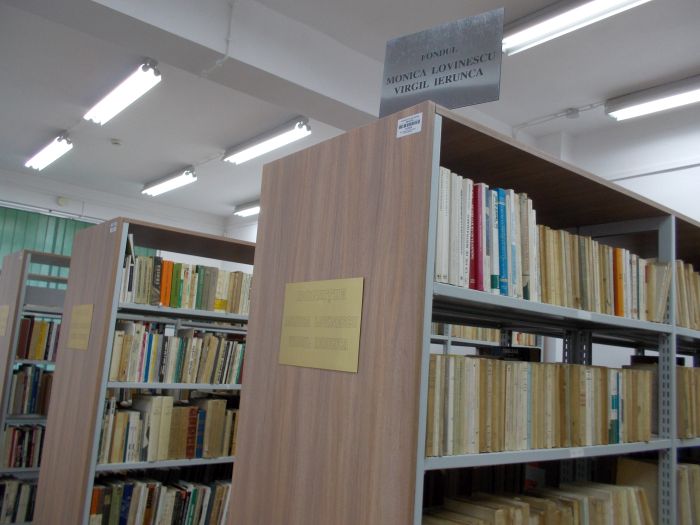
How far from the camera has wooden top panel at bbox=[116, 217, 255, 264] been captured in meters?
2.88

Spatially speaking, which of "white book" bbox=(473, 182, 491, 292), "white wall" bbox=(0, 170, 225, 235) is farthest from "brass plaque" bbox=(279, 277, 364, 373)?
"white wall" bbox=(0, 170, 225, 235)

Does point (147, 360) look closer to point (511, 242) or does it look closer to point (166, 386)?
point (166, 386)

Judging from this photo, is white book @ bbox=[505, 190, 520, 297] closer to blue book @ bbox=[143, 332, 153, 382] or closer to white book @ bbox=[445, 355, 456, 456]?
white book @ bbox=[445, 355, 456, 456]

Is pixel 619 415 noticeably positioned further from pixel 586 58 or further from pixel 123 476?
pixel 586 58

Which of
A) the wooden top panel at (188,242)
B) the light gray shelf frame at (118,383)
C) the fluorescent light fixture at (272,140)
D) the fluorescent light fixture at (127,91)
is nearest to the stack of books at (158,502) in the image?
the light gray shelf frame at (118,383)

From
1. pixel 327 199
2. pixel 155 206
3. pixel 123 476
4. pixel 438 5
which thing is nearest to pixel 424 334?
pixel 327 199

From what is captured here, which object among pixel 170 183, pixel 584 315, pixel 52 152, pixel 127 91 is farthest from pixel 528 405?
pixel 170 183

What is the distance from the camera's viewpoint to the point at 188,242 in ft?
10.6

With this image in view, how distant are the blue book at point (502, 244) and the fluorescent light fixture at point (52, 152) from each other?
222 inches

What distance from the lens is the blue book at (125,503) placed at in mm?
2826

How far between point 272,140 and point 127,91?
1.42 meters

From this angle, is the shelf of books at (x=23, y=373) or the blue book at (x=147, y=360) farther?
the shelf of books at (x=23, y=373)

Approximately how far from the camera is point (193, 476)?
337 centimetres

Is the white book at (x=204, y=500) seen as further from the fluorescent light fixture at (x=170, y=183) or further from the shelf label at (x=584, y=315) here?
the fluorescent light fixture at (x=170, y=183)
